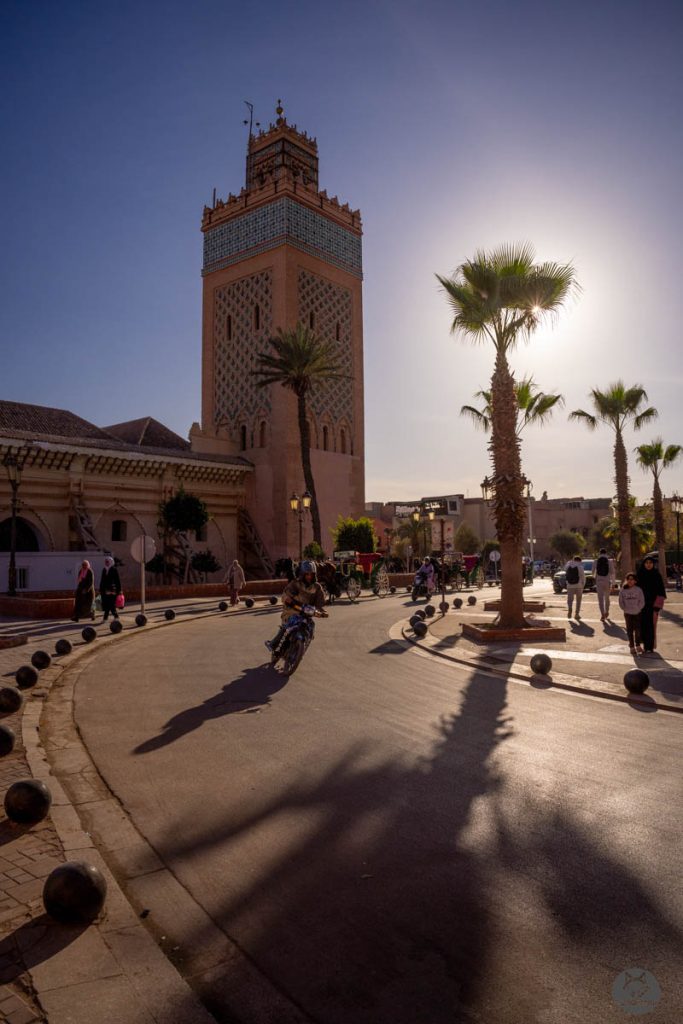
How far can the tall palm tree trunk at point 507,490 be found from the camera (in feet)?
46.2

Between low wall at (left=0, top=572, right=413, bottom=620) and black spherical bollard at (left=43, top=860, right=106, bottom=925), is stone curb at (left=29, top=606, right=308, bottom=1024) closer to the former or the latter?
black spherical bollard at (left=43, top=860, right=106, bottom=925)

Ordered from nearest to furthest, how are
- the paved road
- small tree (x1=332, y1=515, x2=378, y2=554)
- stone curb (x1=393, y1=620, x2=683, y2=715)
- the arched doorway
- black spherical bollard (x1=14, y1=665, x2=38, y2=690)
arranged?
the paved road
stone curb (x1=393, y1=620, x2=683, y2=715)
black spherical bollard (x1=14, y1=665, x2=38, y2=690)
the arched doorway
small tree (x1=332, y1=515, x2=378, y2=554)

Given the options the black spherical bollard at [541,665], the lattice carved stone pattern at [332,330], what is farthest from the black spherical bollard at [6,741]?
the lattice carved stone pattern at [332,330]

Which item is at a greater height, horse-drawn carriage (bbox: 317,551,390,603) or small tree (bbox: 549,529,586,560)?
small tree (bbox: 549,529,586,560)

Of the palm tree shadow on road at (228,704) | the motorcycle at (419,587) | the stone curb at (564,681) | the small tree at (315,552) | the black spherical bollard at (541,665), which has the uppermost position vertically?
the small tree at (315,552)

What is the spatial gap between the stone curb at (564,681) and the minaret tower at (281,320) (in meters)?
31.1

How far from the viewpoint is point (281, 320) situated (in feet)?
142

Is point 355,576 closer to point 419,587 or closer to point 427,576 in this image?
point 419,587

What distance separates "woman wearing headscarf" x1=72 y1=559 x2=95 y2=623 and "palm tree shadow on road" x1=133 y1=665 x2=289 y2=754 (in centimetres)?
868

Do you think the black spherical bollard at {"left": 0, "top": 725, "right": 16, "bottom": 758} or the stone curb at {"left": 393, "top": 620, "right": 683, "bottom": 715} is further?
Result: the stone curb at {"left": 393, "top": 620, "right": 683, "bottom": 715}

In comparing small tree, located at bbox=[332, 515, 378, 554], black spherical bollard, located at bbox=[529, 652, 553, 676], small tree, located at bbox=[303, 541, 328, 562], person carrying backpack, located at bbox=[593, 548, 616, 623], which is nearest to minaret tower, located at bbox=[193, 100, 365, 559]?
small tree, located at bbox=[332, 515, 378, 554]

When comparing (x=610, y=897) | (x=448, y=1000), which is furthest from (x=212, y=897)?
(x=610, y=897)

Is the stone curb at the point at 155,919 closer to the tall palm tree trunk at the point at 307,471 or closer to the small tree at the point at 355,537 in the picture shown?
the tall palm tree trunk at the point at 307,471

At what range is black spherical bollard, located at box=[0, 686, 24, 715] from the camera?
721 cm
